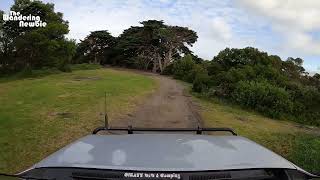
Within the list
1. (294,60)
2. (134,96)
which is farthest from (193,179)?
(294,60)

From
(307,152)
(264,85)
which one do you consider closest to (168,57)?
(264,85)

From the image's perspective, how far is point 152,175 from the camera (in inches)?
94.3

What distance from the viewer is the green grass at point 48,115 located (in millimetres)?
11359

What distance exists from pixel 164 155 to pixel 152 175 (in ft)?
1.02

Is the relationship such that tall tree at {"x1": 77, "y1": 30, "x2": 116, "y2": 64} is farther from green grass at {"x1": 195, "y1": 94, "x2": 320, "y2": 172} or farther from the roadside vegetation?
green grass at {"x1": 195, "y1": 94, "x2": 320, "y2": 172}

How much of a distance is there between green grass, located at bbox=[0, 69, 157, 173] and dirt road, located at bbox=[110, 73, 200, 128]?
0.62 metres

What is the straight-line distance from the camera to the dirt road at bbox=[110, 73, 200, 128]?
1588cm

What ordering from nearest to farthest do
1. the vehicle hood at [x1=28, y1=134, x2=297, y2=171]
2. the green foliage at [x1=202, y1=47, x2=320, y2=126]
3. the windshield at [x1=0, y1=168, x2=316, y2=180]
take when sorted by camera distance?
1. the windshield at [x1=0, y1=168, x2=316, y2=180]
2. the vehicle hood at [x1=28, y1=134, x2=297, y2=171]
3. the green foliage at [x1=202, y1=47, x2=320, y2=126]

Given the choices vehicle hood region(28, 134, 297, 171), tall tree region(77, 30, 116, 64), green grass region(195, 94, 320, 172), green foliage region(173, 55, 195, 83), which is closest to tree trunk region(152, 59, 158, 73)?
tall tree region(77, 30, 116, 64)

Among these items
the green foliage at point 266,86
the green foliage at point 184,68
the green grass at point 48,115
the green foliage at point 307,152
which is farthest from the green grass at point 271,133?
the green foliage at point 184,68

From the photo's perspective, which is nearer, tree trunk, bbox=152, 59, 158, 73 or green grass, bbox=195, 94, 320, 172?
green grass, bbox=195, 94, 320, 172

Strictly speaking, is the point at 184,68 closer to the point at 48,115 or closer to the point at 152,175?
the point at 48,115

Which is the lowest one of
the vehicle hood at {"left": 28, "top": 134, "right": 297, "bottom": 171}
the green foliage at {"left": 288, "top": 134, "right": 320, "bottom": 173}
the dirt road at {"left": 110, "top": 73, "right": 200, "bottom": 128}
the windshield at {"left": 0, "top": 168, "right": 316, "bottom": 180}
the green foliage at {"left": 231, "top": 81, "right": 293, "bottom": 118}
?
the green foliage at {"left": 288, "top": 134, "right": 320, "bottom": 173}

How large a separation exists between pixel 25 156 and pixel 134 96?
12508mm
